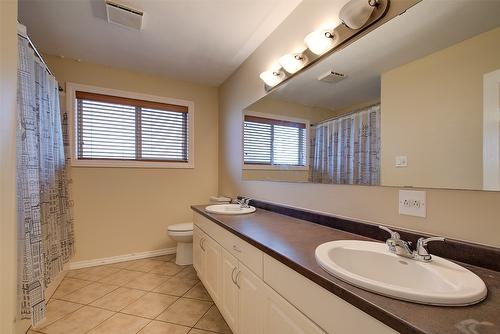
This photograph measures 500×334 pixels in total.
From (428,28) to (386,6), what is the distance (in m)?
0.26

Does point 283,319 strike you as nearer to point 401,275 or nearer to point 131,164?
point 401,275

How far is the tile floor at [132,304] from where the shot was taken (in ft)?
5.32

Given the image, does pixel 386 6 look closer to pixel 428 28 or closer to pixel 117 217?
pixel 428 28

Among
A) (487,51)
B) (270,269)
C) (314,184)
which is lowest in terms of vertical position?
(270,269)

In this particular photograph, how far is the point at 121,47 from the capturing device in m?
Answer: 2.32

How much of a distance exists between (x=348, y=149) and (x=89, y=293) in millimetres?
2472

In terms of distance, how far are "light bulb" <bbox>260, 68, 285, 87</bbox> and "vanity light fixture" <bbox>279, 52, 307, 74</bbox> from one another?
0.10 m

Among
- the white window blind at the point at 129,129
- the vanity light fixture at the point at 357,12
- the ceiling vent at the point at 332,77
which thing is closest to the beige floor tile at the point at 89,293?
the white window blind at the point at 129,129

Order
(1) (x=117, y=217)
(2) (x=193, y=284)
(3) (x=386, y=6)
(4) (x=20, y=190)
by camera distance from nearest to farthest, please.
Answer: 1. (3) (x=386, y=6)
2. (4) (x=20, y=190)
3. (2) (x=193, y=284)
4. (1) (x=117, y=217)

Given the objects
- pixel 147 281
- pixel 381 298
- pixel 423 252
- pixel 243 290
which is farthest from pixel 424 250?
pixel 147 281

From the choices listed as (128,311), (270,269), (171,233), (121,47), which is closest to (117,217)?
(171,233)

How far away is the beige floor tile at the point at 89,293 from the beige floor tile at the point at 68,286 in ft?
0.21

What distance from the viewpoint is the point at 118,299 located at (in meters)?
1.98

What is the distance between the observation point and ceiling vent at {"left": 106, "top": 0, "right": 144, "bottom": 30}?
1.70 meters
